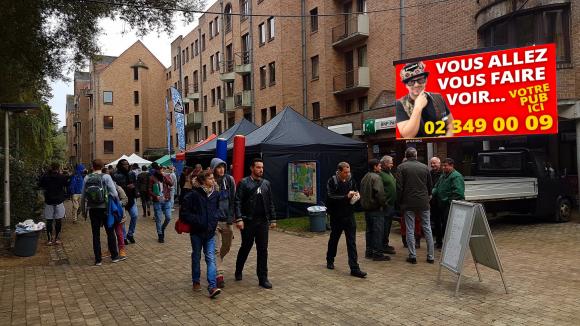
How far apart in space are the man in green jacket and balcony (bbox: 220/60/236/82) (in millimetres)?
29112

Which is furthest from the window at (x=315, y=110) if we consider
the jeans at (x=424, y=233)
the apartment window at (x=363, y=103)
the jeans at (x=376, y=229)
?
the jeans at (x=424, y=233)

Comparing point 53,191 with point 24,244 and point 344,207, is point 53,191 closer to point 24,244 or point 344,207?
point 24,244

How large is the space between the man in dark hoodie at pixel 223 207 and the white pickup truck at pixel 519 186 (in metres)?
5.55

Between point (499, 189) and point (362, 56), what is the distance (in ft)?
53.2

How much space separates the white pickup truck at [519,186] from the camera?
10492 millimetres

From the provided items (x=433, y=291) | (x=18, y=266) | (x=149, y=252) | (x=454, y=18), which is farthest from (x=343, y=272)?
→ (x=454, y=18)

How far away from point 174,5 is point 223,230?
6289mm

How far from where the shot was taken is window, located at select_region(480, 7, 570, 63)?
47.8 feet

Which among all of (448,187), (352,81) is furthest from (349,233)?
(352,81)

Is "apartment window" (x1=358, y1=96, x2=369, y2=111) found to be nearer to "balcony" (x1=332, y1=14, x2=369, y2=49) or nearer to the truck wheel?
"balcony" (x1=332, y1=14, x2=369, y2=49)

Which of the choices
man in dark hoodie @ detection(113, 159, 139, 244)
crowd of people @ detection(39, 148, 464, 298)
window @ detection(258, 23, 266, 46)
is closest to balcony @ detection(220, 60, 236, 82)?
window @ detection(258, 23, 266, 46)

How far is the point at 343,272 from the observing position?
7.17 metres

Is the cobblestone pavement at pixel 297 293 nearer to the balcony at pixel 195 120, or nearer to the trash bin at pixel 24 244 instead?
the trash bin at pixel 24 244

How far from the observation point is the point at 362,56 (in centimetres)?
2553
